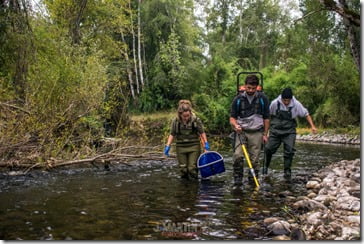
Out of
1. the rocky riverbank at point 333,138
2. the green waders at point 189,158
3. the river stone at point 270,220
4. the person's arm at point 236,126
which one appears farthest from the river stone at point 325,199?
the rocky riverbank at point 333,138

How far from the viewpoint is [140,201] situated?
6961 mm

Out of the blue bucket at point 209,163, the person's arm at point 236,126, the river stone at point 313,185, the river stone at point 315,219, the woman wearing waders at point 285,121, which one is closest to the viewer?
the river stone at point 315,219

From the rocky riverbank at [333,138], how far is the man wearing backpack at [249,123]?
14046 millimetres

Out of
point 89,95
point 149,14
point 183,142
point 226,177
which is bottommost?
point 226,177

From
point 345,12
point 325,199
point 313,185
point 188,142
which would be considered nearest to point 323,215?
point 325,199

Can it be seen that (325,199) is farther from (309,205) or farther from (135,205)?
(135,205)

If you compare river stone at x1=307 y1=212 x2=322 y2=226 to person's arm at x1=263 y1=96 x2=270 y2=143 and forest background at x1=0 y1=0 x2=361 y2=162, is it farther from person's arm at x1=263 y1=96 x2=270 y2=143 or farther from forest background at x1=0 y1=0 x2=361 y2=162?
forest background at x1=0 y1=0 x2=361 y2=162

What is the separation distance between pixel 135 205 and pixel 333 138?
61.5 feet

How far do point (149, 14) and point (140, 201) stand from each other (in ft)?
73.3

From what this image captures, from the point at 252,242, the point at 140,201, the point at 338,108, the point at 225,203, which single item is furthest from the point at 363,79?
the point at 338,108

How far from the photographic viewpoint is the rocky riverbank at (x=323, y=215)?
4.85 meters

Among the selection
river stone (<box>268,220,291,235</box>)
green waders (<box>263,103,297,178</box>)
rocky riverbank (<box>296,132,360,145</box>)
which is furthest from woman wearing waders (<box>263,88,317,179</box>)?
rocky riverbank (<box>296,132,360,145</box>)

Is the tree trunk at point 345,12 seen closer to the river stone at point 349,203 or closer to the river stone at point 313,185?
the river stone at point 313,185

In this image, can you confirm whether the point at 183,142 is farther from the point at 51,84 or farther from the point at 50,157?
the point at 51,84
